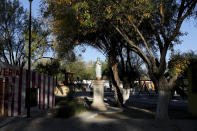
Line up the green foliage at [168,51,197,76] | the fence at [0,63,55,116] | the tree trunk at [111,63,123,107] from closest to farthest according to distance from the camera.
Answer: the green foliage at [168,51,197,76]
the fence at [0,63,55,116]
the tree trunk at [111,63,123,107]

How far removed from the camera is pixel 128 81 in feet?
60.5

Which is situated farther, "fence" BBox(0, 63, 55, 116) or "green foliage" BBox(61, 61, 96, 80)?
"green foliage" BBox(61, 61, 96, 80)

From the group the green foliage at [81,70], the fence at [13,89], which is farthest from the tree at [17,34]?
the green foliage at [81,70]

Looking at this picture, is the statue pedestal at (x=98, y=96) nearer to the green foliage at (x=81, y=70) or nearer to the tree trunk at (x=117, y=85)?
the tree trunk at (x=117, y=85)

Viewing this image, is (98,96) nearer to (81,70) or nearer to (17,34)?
(17,34)

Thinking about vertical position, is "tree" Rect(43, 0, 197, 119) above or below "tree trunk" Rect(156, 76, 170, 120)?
above

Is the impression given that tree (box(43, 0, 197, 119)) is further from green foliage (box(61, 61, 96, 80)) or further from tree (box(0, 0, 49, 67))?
green foliage (box(61, 61, 96, 80))

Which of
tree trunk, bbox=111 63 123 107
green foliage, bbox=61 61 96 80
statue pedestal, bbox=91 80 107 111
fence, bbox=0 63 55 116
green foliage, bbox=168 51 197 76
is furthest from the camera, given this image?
green foliage, bbox=61 61 96 80

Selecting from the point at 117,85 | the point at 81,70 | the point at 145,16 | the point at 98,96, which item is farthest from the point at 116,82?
the point at 81,70

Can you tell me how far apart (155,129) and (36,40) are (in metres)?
18.7

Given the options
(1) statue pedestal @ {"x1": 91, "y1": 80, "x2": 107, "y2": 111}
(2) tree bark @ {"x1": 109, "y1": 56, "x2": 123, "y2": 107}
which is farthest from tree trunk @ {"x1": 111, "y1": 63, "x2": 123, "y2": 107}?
(1) statue pedestal @ {"x1": 91, "y1": 80, "x2": 107, "y2": 111}

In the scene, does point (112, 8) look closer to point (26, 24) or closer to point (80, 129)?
point (80, 129)

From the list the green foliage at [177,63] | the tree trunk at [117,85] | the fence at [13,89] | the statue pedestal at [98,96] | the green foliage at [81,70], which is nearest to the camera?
the green foliage at [177,63]

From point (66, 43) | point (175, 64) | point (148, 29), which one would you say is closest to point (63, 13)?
point (66, 43)
